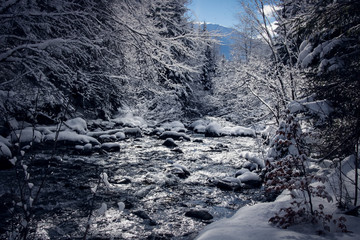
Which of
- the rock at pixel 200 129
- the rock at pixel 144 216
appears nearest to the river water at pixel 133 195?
the rock at pixel 144 216

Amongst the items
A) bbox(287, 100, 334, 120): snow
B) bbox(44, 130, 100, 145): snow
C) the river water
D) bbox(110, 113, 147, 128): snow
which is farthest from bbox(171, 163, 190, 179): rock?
bbox(110, 113, 147, 128): snow

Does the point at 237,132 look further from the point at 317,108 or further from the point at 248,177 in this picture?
the point at 317,108

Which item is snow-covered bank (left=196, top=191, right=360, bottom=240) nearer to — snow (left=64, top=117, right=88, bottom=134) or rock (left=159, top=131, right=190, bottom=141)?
snow (left=64, top=117, right=88, bottom=134)

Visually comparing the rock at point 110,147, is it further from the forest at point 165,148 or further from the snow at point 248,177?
the snow at point 248,177

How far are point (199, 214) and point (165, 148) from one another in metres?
6.99

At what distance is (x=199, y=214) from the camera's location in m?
4.76

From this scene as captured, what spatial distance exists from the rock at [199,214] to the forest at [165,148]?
0.09 feet

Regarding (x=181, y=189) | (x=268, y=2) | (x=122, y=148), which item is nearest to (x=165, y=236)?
(x=181, y=189)

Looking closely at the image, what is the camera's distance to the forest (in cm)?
315

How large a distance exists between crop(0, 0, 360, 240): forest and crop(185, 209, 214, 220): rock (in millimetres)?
28

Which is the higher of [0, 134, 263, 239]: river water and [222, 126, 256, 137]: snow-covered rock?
[222, 126, 256, 137]: snow-covered rock

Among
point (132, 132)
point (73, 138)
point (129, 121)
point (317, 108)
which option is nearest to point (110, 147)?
point (73, 138)

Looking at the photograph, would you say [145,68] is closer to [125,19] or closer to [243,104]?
[125,19]

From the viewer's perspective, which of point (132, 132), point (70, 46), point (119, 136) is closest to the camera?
point (70, 46)
